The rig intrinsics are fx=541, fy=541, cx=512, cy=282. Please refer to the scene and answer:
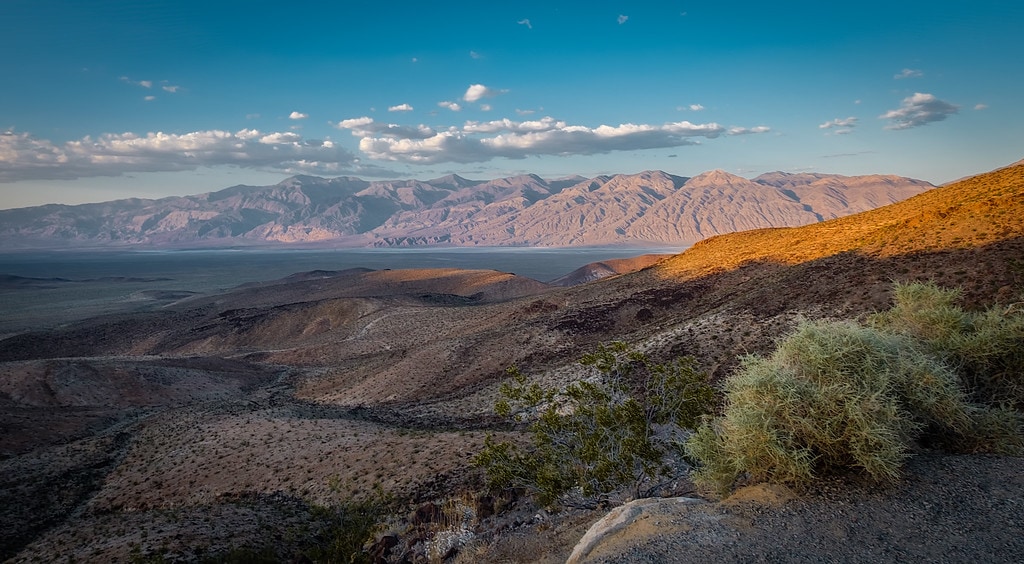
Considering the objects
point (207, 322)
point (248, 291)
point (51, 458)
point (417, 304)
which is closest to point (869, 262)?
point (51, 458)

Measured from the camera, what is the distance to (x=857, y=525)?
6957 millimetres

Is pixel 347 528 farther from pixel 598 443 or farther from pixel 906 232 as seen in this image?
pixel 906 232

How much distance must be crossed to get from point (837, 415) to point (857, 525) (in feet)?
4.81

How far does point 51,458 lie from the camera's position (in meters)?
21.3

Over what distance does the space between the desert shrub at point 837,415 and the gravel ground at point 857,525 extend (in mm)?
413

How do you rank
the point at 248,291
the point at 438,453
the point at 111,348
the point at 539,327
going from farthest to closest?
the point at 248,291, the point at 111,348, the point at 539,327, the point at 438,453

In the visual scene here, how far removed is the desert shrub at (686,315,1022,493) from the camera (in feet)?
25.2

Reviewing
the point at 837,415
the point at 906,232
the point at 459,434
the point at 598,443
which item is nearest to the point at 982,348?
the point at 837,415

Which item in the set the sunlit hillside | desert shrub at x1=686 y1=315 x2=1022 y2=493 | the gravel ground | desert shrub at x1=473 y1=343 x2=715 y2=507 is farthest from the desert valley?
desert shrub at x1=473 y1=343 x2=715 y2=507

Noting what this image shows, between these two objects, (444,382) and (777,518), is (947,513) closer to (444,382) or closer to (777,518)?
(777,518)

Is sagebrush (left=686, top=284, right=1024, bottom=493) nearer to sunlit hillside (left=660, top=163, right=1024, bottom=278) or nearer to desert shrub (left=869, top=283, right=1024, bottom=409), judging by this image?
desert shrub (left=869, top=283, right=1024, bottom=409)

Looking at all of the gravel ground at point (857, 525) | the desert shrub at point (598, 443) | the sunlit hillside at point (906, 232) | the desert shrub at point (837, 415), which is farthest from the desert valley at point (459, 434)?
the desert shrub at point (598, 443)

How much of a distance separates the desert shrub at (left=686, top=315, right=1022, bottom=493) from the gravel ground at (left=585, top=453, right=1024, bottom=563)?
1.36 ft

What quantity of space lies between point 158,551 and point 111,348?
56275 mm
